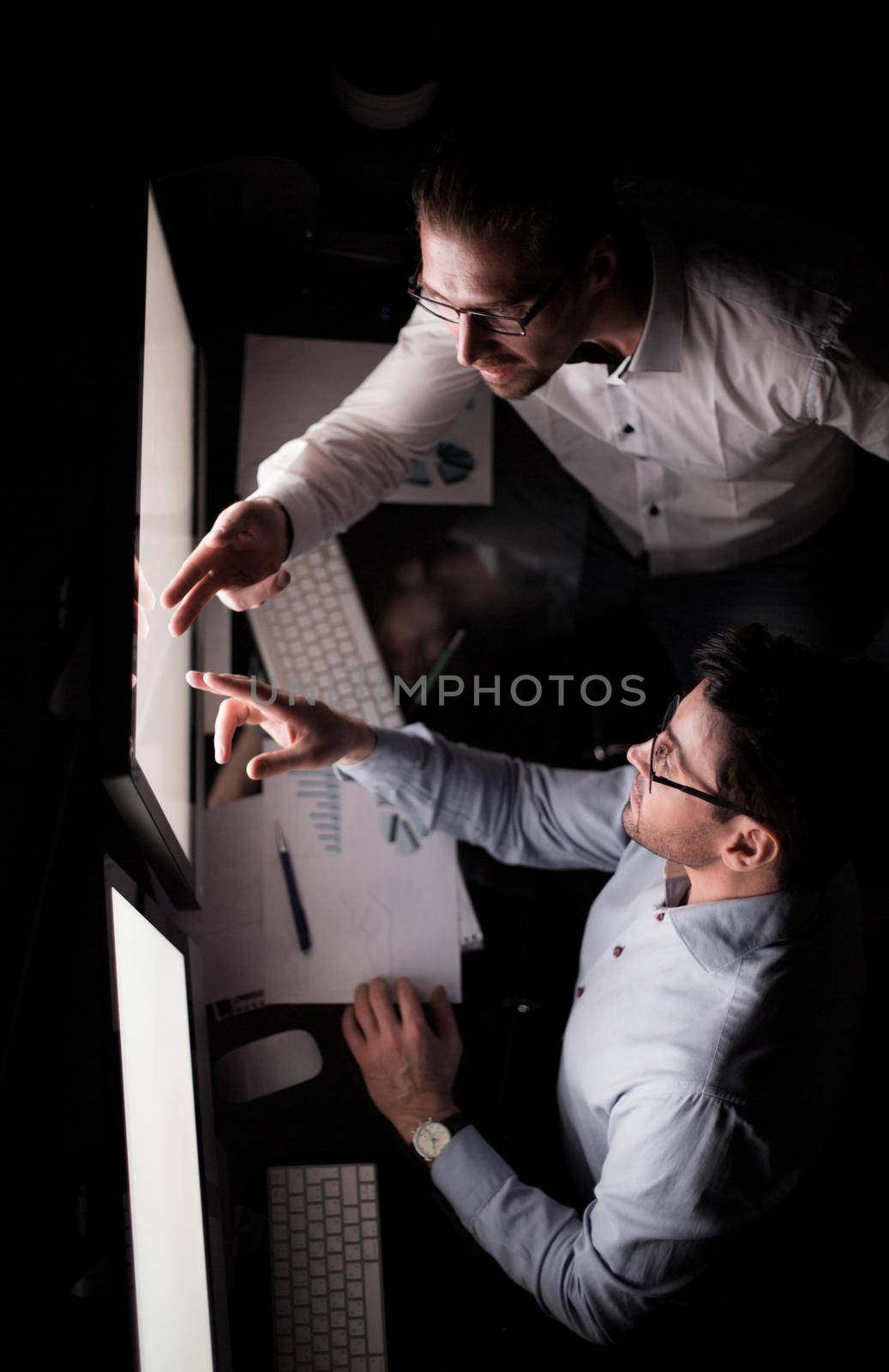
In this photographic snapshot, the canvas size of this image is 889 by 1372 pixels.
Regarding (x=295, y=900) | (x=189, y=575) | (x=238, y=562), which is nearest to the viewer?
(x=189, y=575)

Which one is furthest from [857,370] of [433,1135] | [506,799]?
[433,1135]

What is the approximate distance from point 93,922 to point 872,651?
1100mm

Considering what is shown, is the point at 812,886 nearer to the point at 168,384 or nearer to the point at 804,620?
the point at 804,620

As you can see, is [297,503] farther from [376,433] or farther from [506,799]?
[506,799]

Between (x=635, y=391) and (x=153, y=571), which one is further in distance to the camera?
(x=635, y=391)

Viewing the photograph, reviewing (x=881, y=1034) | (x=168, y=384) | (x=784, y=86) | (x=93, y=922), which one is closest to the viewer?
(x=168, y=384)

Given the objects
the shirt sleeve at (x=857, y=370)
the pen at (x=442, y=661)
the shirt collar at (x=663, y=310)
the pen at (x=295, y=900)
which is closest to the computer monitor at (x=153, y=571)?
the pen at (x=295, y=900)

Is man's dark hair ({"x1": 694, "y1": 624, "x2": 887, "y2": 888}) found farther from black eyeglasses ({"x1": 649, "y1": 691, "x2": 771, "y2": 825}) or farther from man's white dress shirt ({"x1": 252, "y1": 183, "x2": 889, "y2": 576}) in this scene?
man's white dress shirt ({"x1": 252, "y1": 183, "x2": 889, "y2": 576})

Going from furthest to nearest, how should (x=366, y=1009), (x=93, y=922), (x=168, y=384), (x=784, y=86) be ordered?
(x=784, y=86), (x=93, y=922), (x=366, y=1009), (x=168, y=384)

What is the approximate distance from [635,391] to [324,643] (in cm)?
53

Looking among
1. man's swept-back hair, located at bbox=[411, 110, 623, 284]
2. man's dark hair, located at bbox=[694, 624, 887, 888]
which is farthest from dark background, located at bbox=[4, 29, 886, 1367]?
man's dark hair, located at bbox=[694, 624, 887, 888]

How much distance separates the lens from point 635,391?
45.8 inches

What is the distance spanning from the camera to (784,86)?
1533 millimetres

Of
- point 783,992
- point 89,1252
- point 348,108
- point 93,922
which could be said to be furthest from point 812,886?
point 348,108
